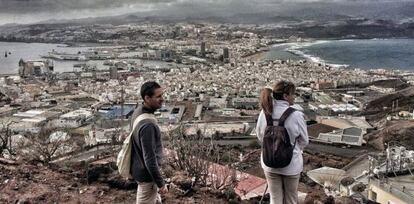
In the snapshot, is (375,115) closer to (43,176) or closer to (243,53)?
(43,176)

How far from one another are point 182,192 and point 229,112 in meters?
14.3

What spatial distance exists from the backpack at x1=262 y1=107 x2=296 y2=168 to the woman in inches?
0.6

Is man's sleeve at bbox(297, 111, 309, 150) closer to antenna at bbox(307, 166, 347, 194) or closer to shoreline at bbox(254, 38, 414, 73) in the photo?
antenna at bbox(307, 166, 347, 194)

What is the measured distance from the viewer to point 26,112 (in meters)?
17.7

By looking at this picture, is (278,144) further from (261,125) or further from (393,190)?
(393,190)

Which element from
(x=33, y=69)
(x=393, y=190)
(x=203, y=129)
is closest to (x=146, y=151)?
(x=393, y=190)

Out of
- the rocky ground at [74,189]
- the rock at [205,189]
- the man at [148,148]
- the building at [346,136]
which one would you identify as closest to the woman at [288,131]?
the man at [148,148]

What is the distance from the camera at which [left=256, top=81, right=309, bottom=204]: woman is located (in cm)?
193

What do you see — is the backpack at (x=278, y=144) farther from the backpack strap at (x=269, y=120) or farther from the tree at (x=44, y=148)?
the tree at (x=44, y=148)

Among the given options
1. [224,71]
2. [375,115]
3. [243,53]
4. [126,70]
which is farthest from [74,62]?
[375,115]

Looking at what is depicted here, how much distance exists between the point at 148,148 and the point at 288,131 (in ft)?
1.69

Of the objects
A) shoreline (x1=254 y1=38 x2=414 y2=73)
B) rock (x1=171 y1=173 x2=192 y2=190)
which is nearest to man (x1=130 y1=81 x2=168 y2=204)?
rock (x1=171 y1=173 x2=192 y2=190)

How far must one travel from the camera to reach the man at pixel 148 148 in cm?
180

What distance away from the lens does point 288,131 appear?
1924 millimetres
